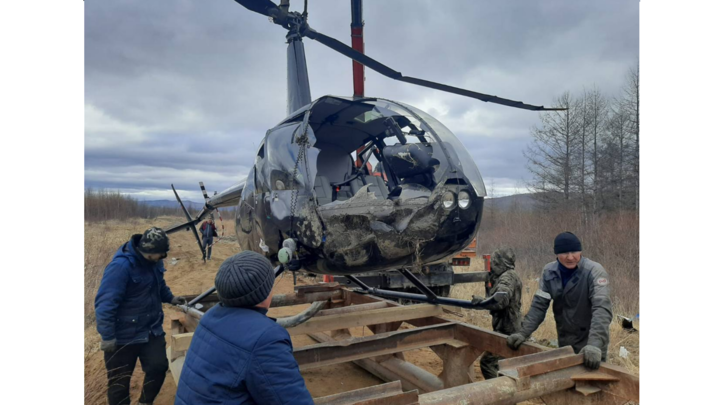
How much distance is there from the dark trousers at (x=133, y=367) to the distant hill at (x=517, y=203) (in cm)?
1016

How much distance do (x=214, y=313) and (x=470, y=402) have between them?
4.46 feet

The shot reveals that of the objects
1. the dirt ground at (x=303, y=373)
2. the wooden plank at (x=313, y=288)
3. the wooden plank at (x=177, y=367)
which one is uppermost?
the wooden plank at (x=313, y=288)

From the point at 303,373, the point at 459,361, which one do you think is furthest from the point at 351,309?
the point at 303,373

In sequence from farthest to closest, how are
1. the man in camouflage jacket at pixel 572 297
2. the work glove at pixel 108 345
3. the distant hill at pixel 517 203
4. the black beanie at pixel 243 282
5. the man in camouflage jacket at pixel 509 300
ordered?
the distant hill at pixel 517 203, the man in camouflage jacket at pixel 509 300, the work glove at pixel 108 345, the man in camouflage jacket at pixel 572 297, the black beanie at pixel 243 282

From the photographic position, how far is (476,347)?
3.59 meters

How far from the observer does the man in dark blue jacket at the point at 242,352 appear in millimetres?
1619

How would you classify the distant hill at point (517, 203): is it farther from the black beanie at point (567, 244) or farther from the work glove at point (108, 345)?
the work glove at point (108, 345)

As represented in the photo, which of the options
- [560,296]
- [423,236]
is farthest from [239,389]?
[560,296]

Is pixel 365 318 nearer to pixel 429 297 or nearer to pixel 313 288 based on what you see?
pixel 429 297

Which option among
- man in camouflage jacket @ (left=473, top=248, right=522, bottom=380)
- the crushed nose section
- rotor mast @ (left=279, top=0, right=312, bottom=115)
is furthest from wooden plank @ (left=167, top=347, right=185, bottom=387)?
rotor mast @ (left=279, top=0, right=312, bottom=115)

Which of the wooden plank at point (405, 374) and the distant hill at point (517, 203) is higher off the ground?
the distant hill at point (517, 203)

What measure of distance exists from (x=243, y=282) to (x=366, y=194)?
1649mm

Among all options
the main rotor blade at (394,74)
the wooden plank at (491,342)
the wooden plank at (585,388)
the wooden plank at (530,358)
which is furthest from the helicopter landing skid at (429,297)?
the main rotor blade at (394,74)

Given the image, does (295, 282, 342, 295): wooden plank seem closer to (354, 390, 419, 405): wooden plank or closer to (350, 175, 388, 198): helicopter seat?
(350, 175, 388, 198): helicopter seat
